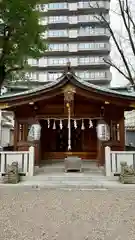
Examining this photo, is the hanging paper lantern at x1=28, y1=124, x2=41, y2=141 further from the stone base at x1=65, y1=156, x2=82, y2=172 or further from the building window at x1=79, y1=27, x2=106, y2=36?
the building window at x1=79, y1=27, x2=106, y2=36

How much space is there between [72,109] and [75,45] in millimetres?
35154

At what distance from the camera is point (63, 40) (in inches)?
1777

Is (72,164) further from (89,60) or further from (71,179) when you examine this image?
(89,60)

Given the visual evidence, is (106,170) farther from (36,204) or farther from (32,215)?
(32,215)

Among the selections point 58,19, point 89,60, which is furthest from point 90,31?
point 58,19

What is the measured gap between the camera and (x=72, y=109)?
1205 cm

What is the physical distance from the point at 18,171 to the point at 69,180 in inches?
80.6

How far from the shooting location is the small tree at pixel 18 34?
498 inches

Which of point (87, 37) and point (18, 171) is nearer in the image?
point (18, 171)

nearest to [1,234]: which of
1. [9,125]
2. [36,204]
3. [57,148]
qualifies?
[36,204]

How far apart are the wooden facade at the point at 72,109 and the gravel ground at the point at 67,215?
160 inches

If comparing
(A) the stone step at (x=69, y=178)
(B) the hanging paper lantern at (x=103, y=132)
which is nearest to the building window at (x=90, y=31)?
(B) the hanging paper lantern at (x=103, y=132)

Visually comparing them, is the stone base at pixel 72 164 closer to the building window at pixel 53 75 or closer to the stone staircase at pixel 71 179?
the stone staircase at pixel 71 179

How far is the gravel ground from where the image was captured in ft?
14.1
